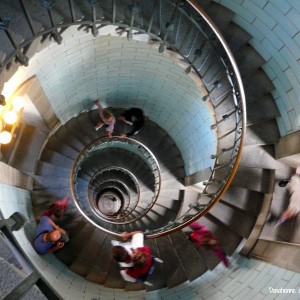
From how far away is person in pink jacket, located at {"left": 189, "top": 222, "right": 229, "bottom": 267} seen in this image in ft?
23.2

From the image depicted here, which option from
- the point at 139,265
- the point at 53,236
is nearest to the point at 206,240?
the point at 139,265

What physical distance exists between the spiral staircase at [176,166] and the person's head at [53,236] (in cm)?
159

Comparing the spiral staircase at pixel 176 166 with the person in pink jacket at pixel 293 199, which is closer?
the spiral staircase at pixel 176 166

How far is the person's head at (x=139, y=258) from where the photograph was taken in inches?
232

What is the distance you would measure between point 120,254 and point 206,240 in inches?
96.5

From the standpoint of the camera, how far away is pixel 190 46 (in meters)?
6.10

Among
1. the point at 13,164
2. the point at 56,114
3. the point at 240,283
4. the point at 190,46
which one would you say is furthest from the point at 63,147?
the point at 240,283

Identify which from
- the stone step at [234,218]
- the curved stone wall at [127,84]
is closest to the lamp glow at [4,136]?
the curved stone wall at [127,84]

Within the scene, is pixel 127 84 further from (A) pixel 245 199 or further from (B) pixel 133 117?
(A) pixel 245 199

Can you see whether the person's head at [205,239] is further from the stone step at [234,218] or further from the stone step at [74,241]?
the stone step at [74,241]

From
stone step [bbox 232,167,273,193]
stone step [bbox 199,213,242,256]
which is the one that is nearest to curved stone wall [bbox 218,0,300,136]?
stone step [bbox 232,167,273,193]

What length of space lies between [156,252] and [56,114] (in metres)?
4.49

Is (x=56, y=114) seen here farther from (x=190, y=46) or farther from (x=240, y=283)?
(x=240, y=283)

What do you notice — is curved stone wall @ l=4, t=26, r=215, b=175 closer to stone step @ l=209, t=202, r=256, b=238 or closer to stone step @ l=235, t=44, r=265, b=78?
stone step @ l=235, t=44, r=265, b=78
